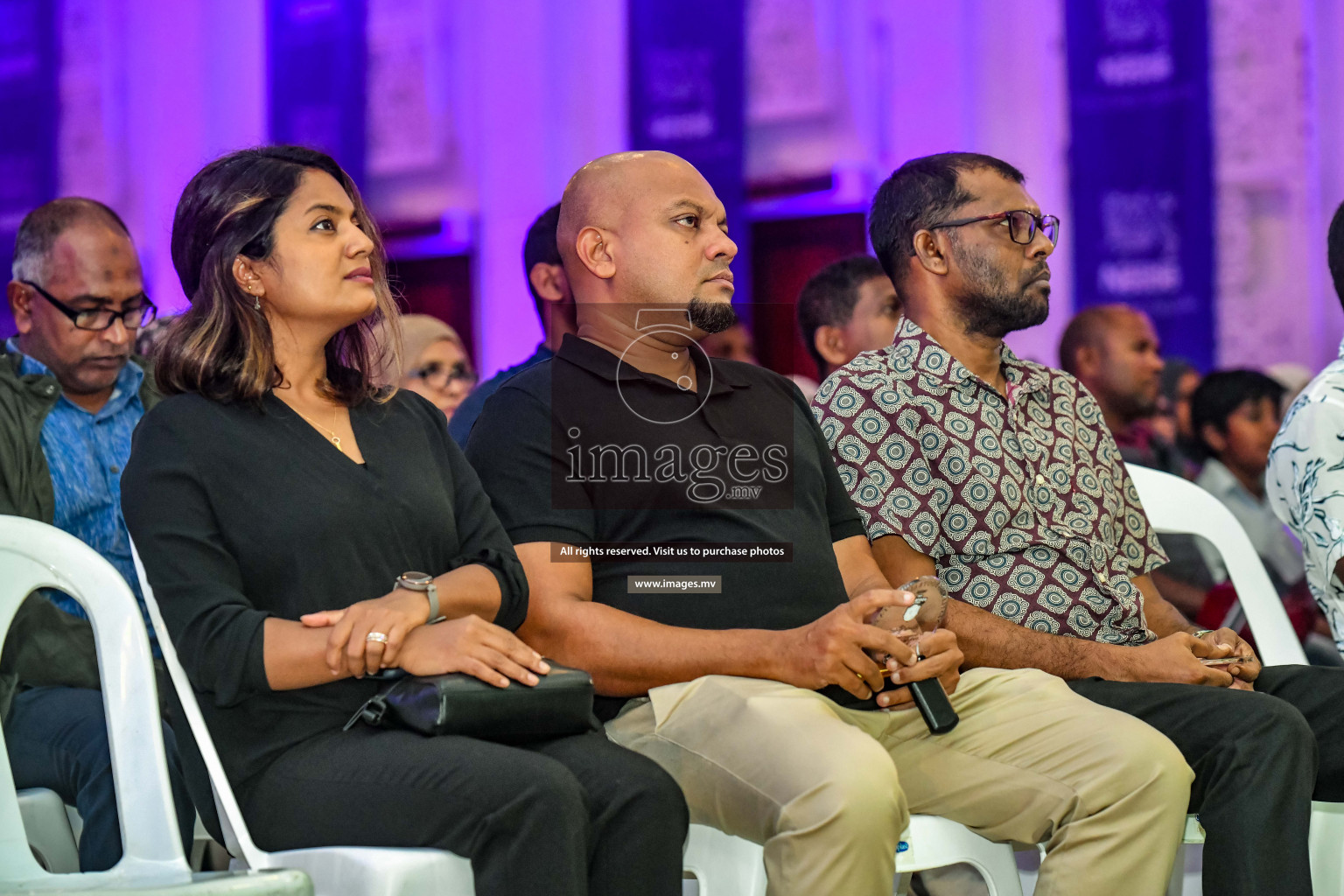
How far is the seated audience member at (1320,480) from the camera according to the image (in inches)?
97.6

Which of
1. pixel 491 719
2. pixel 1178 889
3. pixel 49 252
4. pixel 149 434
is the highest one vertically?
pixel 49 252

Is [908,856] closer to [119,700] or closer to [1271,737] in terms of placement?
[1271,737]

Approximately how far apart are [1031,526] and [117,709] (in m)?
1.56

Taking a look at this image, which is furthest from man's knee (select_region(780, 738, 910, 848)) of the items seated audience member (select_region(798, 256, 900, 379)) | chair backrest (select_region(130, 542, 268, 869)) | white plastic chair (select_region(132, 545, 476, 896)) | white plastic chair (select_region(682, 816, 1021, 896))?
seated audience member (select_region(798, 256, 900, 379))

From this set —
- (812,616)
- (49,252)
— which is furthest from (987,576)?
(49,252)

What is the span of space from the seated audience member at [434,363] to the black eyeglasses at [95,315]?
1107mm

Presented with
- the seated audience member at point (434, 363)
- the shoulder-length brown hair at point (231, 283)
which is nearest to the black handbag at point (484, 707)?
the shoulder-length brown hair at point (231, 283)

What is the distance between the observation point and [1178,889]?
2.41m

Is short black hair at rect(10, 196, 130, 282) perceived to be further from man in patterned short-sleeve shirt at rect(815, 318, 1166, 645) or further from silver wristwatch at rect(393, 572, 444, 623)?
man in patterned short-sleeve shirt at rect(815, 318, 1166, 645)

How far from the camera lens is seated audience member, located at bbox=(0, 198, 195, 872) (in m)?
2.19

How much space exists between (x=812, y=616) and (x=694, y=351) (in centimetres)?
51

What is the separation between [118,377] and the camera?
9.36ft

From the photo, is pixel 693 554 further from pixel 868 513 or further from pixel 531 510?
pixel 868 513

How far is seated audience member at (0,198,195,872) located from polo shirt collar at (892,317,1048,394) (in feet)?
4.91
